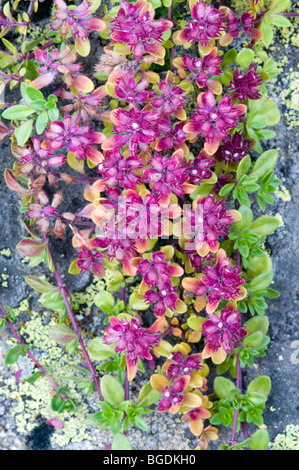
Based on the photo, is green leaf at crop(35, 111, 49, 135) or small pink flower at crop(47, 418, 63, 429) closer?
green leaf at crop(35, 111, 49, 135)

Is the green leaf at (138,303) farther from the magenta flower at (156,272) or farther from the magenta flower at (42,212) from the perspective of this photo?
the magenta flower at (42,212)

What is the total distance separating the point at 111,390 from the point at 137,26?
1506 mm

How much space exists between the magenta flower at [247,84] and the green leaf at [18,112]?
839 mm

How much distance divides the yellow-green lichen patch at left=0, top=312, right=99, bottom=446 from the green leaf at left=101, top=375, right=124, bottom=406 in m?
0.39

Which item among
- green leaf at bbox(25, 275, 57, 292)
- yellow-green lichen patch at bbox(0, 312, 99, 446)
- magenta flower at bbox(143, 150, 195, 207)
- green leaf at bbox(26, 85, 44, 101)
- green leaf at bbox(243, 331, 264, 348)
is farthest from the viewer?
yellow-green lichen patch at bbox(0, 312, 99, 446)

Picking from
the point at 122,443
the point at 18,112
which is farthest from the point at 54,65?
the point at 122,443

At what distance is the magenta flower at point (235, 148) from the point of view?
216cm

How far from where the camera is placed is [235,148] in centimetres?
217

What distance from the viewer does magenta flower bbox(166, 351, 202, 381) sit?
218 cm

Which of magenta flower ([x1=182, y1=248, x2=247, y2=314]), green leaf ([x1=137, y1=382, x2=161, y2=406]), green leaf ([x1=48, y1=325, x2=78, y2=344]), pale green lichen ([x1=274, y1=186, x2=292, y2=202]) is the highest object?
pale green lichen ([x1=274, y1=186, x2=292, y2=202])

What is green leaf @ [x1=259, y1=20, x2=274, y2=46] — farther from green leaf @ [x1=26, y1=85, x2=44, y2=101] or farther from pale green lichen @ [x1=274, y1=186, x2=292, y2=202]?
green leaf @ [x1=26, y1=85, x2=44, y2=101]

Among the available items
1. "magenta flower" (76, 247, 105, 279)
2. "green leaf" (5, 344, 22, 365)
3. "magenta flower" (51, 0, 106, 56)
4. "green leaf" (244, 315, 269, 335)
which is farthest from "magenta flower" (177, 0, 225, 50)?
"green leaf" (5, 344, 22, 365)

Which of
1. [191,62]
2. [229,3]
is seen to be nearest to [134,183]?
[191,62]

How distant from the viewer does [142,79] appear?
202 centimetres
